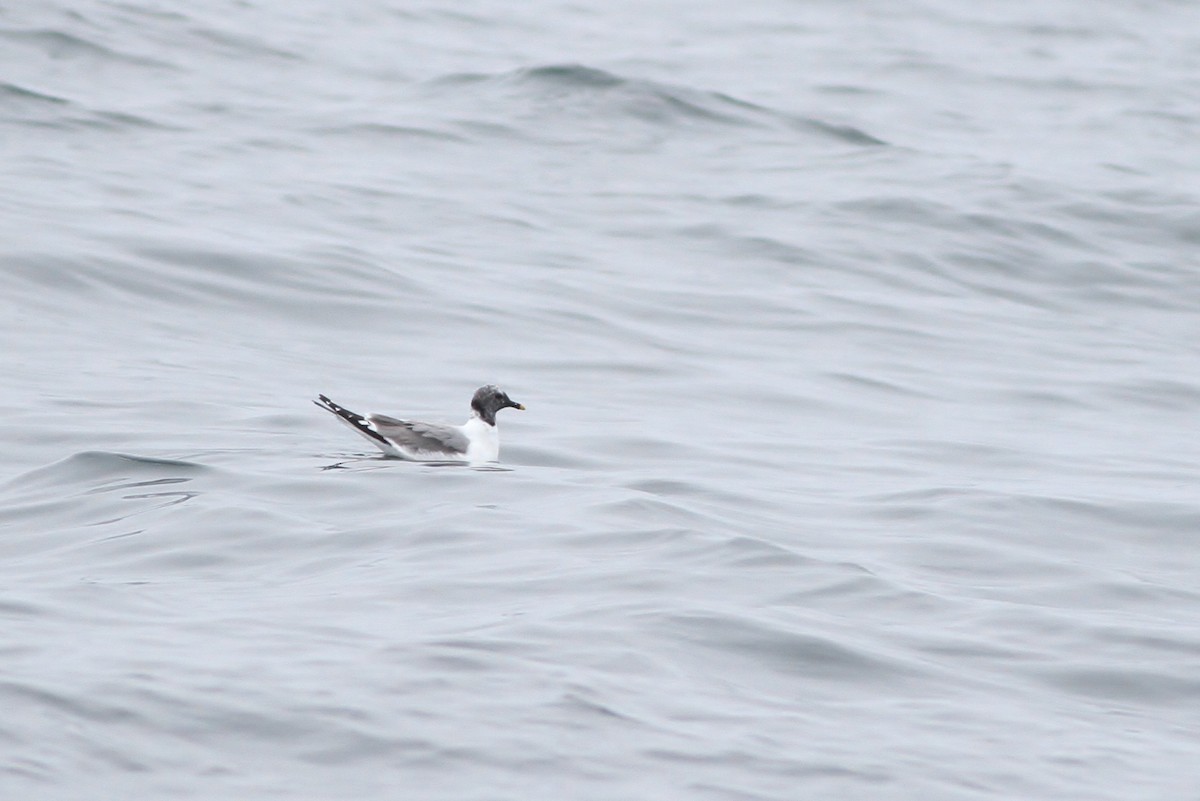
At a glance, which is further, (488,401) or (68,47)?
(68,47)

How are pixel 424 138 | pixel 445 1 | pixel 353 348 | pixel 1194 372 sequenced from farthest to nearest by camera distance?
pixel 445 1 < pixel 424 138 < pixel 1194 372 < pixel 353 348


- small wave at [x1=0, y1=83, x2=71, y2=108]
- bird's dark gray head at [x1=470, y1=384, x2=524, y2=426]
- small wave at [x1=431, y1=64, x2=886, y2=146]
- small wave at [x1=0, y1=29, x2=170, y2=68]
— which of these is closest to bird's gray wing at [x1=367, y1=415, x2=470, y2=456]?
bird's dark gray head at [x1=470, y1=384, x2=524, y2=426]

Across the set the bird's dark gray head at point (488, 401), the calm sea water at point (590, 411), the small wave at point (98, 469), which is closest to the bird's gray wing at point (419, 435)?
the calm sea water at point (590, 411)

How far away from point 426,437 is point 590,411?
1571 millimetres

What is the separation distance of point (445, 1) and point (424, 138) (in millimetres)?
8303

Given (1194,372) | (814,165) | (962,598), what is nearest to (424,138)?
(814,165)

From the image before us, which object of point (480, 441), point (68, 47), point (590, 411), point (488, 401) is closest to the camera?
point (480, 441)

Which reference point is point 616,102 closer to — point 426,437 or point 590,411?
point 590,411

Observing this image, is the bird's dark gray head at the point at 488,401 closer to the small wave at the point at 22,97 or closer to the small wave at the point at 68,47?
the small wave at the point at 22,97

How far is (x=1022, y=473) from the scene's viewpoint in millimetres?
10828

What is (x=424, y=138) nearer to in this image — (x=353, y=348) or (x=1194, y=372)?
(x=353, y=348)

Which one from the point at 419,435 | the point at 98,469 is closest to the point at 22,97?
the point at 419,435

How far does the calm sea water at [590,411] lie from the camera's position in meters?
5.94

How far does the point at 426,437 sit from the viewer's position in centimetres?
1034
